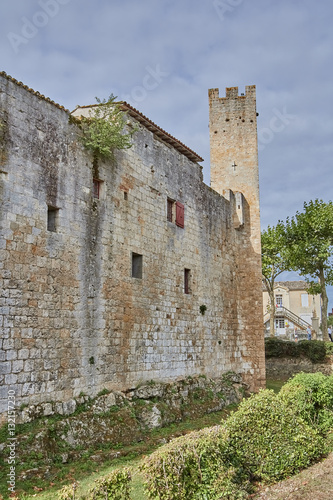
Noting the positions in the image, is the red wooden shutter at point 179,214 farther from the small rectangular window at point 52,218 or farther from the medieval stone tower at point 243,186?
the small rectangular window at point 52,218

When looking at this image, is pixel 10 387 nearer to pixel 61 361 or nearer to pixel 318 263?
pixel 61 361

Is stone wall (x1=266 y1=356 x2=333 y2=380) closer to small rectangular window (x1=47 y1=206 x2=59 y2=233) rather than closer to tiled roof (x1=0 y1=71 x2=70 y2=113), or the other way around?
small rectangular window (x1=47 y1=206 x2=59 y2=233)

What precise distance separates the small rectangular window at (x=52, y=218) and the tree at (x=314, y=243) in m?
21.8

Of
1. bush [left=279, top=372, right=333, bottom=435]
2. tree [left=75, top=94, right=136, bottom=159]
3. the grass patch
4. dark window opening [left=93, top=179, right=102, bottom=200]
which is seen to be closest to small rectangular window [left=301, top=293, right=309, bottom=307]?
the grass patch

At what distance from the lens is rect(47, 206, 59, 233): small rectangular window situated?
1121 cm

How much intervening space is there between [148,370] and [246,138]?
498 inches

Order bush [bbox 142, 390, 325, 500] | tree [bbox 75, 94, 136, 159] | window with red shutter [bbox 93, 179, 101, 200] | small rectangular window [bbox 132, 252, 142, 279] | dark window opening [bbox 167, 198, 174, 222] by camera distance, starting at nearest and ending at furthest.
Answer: bush [bbox 142, 390, 325, 500]
tree [bbox 75, 94, 136, 159]
window with red shutter [bbox 93, 179, 101, 200]
small rectangular window [bbox 132, 252, 142, 279]
dark window opening [bbox 167, 198, 174, 222]

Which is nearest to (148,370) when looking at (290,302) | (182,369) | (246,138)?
(182,369)

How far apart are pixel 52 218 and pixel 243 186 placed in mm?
12548

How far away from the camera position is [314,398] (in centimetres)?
1225

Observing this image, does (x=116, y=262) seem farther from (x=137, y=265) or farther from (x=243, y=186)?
(x=243, y=186)

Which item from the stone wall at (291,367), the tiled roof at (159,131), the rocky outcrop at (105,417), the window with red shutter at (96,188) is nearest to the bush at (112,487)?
the rocky outcrop at (105,417)

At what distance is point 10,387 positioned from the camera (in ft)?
30.9

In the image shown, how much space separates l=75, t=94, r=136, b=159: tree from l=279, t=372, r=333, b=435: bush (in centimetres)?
788
